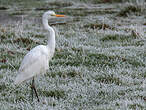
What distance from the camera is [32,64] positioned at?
16.7 ft

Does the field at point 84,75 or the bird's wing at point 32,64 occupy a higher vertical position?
the bird's wing at point 32,64

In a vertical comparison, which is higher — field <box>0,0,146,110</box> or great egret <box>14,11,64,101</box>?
great egret <box>14,11,64,101</box>

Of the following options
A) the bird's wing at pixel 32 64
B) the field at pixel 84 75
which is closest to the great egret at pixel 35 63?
the bird's wing at pixel 32 64

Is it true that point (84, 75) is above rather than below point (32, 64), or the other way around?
below

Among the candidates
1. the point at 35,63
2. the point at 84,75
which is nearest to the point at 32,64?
the point at 35,63

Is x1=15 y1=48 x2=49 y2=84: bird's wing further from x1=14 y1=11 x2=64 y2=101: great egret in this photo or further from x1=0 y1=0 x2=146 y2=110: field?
x1=0 y1=0 x2=146 y2=110: field

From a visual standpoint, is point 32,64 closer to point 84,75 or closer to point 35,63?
point 35,63

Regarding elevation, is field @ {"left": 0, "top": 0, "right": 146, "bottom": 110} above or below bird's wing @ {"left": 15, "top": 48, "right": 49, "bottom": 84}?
below

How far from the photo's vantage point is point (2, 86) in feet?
19.0

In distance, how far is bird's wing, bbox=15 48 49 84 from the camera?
5000 millimetres

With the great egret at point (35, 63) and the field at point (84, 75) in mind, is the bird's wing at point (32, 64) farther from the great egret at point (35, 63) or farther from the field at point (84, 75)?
the field at point (84, 75)

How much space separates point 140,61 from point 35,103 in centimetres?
326

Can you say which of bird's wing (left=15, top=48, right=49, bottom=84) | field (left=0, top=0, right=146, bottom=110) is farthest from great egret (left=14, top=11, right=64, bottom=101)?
field (left=0, top=0, right=146, bottom=110)

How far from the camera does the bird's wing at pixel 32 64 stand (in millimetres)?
5000
